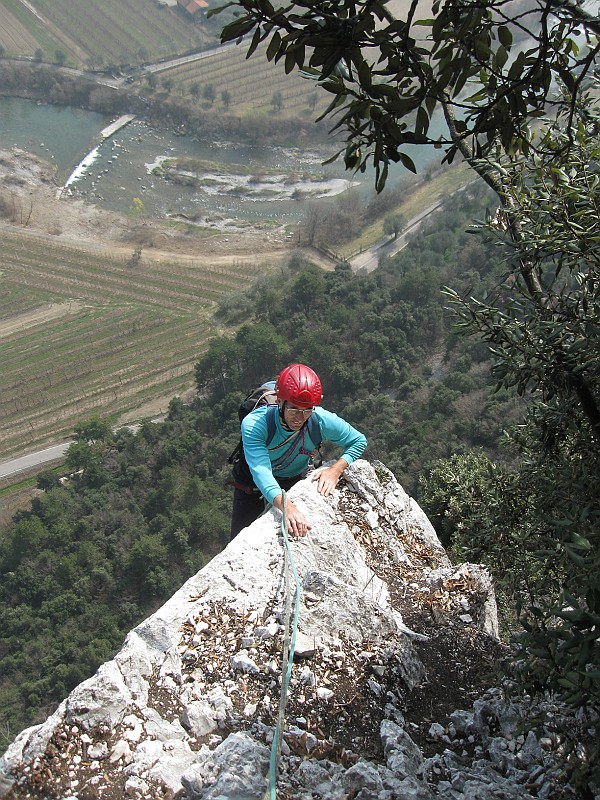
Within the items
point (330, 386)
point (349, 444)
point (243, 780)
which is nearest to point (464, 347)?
point (330, 386)

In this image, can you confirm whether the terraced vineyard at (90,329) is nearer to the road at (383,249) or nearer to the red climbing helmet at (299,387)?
the road at (383,249)

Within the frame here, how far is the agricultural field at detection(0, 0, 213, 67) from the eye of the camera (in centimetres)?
8562

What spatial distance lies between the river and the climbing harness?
6092cm

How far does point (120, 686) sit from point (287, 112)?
80.9 metres

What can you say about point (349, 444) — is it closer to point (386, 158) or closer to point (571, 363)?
point (571, 363)

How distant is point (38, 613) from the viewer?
3027 centimetres

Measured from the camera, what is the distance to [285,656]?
4551mm

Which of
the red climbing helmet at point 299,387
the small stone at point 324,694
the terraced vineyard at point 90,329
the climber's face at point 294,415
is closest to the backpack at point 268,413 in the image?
the climber's face at point 294,415

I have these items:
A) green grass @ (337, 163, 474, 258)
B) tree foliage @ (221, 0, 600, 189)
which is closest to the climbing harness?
tree foliage @ (221, 0, 600, 189)

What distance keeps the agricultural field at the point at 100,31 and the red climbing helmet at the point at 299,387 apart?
9148 cm

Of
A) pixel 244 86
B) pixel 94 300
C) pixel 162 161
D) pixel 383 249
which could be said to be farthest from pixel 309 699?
pixel 244 86

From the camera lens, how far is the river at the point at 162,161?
65.7 metres

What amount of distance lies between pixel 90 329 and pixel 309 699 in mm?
46966

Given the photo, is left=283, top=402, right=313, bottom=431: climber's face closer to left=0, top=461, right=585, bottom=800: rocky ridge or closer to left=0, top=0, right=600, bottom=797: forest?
left=0, top=461, right=585, bottom=800: rocky ridge
